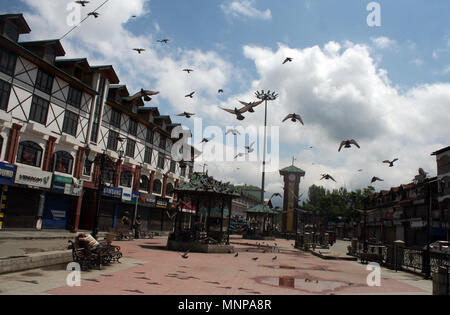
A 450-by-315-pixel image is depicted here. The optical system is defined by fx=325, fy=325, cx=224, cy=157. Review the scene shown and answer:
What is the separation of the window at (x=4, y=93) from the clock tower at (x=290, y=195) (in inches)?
2242

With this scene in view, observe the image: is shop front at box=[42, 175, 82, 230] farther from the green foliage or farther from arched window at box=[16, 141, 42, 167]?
the green foliage

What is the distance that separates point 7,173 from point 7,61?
25.5 ft

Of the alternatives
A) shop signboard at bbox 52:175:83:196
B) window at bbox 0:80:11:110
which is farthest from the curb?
shop signboard at bbox 52:175:83:196

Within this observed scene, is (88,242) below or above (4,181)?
below

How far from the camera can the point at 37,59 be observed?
24.5 m

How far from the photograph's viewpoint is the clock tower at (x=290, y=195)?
69812 mm

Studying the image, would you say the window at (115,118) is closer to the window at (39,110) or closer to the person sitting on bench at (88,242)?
the window at (39,110)

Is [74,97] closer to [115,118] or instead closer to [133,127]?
[115,118]

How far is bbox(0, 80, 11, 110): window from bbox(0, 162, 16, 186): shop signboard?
156 inches

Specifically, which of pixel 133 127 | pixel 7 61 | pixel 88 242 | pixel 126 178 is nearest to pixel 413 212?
pixel 126 178

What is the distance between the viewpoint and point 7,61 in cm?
2255

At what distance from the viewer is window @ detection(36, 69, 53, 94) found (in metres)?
25.2

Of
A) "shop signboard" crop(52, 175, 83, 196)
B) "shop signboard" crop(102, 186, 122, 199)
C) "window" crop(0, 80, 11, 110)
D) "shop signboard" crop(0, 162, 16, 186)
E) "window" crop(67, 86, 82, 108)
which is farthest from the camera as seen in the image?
"shop signboard" crop(102, 186, 122, 199)
